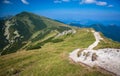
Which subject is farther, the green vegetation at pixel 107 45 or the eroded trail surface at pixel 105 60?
the green vegetation at pixel 107 45

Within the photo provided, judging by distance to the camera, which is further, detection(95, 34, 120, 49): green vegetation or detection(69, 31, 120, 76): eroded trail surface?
detection(95, 34, 120, 49): green vegetation

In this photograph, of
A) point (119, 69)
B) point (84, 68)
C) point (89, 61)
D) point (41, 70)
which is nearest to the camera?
point (119, 69)

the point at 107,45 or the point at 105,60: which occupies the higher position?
the point at 105,60

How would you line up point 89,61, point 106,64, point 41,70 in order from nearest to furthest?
point 106,64
point 89,61
point 41,70

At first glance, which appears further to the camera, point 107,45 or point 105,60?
point 107,45

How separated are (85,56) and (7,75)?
29972 mm

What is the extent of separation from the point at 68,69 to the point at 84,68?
5.13 metres

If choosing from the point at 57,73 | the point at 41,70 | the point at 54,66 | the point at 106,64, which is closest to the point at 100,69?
the point at 106,64

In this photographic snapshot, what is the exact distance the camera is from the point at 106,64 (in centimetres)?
3872

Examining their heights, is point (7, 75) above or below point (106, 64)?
below

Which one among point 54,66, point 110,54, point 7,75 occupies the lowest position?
point 7,75

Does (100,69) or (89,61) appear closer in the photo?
(100,69)

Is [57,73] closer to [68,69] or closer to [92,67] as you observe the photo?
[68,69]

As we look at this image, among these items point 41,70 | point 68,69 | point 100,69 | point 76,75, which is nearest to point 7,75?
point 41,70
